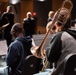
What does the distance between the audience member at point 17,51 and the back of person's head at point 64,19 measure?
68 cm

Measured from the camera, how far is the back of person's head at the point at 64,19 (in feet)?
10.9

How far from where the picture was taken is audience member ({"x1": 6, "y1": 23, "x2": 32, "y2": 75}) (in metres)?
3.94

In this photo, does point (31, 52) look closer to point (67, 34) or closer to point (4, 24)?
point (67, 34)

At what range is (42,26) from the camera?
14.1m

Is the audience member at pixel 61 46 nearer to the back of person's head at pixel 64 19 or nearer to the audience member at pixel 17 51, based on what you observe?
the back of person's head at pixel 64 19

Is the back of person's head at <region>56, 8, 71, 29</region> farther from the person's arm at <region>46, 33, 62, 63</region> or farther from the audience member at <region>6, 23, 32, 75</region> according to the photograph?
the audience member at <region>6, 23, 32, 75</region>

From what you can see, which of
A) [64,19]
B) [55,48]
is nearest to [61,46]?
[55,48]

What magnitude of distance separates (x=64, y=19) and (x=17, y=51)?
93 centimetres

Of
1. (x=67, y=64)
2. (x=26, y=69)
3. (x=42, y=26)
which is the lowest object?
(x=42, y=26)

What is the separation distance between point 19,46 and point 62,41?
102 cm

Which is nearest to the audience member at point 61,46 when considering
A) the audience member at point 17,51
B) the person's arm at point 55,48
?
the person's arm at point 55,48

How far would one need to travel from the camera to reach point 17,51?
156 inches

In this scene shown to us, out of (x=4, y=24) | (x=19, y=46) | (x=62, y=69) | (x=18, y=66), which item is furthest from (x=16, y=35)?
(x=4, y=24)

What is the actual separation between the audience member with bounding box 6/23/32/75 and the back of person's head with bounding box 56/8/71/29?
0.68 meters
